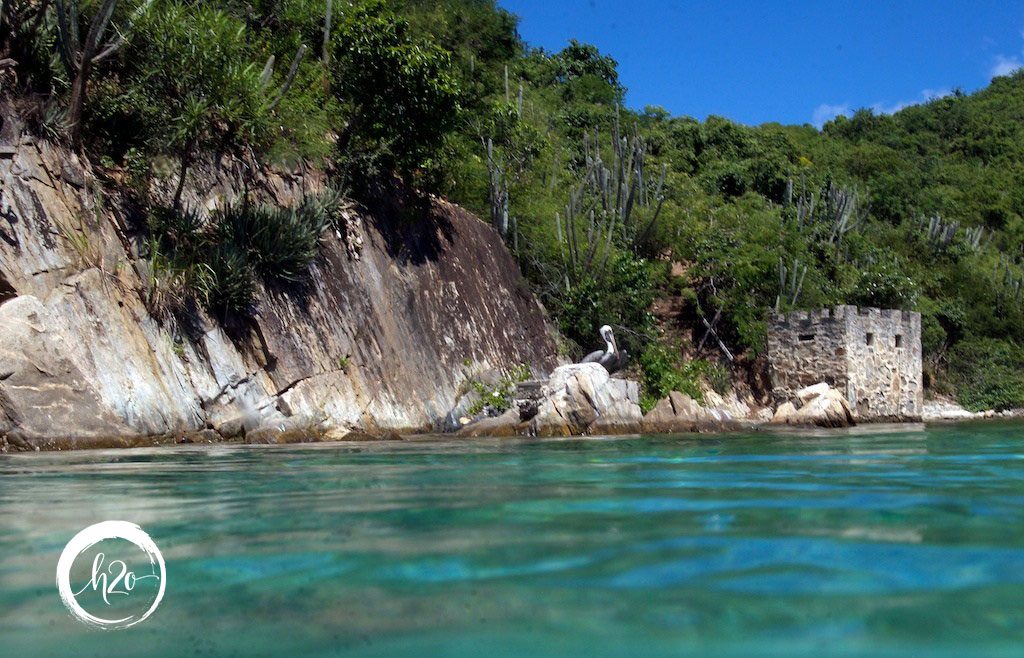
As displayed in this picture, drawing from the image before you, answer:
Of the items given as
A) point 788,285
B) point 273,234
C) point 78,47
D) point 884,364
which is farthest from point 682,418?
point 78,47

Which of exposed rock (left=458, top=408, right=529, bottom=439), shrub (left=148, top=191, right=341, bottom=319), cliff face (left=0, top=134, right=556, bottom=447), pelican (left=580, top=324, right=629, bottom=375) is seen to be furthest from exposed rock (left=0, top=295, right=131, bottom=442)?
pelican (left=580, top=324, right=629, bottom=375)

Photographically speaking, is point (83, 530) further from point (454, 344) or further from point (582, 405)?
point (454, 344)

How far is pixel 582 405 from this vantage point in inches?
547

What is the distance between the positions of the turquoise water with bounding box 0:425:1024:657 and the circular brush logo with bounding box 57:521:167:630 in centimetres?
5

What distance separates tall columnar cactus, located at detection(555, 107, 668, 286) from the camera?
20891 mm

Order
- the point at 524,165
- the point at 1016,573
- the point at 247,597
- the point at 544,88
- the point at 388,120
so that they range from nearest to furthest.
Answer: the point at 247,597, the point at 1016,573, the point at 388,120, the point at 524,165, the point at 544,88

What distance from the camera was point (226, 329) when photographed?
12.3 metres

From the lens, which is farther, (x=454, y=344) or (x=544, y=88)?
(x=544, y=88)

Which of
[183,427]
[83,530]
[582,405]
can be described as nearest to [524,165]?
[582,405]

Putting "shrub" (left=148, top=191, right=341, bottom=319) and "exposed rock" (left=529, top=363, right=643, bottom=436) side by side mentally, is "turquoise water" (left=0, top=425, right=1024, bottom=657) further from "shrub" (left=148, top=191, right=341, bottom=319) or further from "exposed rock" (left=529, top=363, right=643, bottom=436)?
"exposed rock" (left=529, top=363, right=643, bottom=436)

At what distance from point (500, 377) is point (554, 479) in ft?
36.9

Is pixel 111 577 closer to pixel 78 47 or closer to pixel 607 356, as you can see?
pixel 78 47

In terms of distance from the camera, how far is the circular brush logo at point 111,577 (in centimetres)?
246

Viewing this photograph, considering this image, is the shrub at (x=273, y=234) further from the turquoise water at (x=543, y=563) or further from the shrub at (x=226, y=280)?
the turquoise water at (x=543, y=563)
